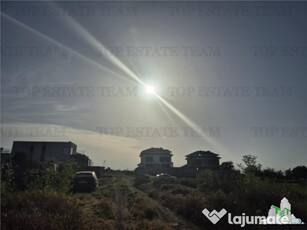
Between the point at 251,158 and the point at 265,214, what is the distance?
394 centimetres

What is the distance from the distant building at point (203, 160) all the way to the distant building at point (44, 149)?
30.4 m

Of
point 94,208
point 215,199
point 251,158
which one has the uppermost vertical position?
point 251,158

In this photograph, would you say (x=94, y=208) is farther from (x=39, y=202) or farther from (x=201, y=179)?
(x=201, y=179)

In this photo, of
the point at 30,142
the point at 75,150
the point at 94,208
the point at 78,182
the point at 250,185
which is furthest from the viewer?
the point at 75,150

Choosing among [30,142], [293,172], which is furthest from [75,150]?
[293,172]

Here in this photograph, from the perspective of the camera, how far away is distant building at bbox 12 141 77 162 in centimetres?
4506

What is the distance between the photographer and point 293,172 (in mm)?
47562

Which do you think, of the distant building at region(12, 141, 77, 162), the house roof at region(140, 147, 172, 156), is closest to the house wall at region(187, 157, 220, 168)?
the house roof at region(140, 147, 172, 156)

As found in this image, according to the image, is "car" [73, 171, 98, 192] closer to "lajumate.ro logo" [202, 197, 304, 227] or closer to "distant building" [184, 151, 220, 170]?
"lajumate.ro logo" [202, 197, 304, 227]

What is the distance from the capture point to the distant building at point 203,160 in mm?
47528

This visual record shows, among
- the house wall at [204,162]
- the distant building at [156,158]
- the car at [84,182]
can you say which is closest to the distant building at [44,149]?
the distant building at [156,158]

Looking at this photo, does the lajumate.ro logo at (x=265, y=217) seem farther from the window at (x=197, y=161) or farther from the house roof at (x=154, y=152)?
the house roof at (x=154, y=152)

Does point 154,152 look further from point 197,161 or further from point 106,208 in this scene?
point 106,208

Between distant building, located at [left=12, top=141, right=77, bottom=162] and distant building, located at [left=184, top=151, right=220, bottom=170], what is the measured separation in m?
30.4
